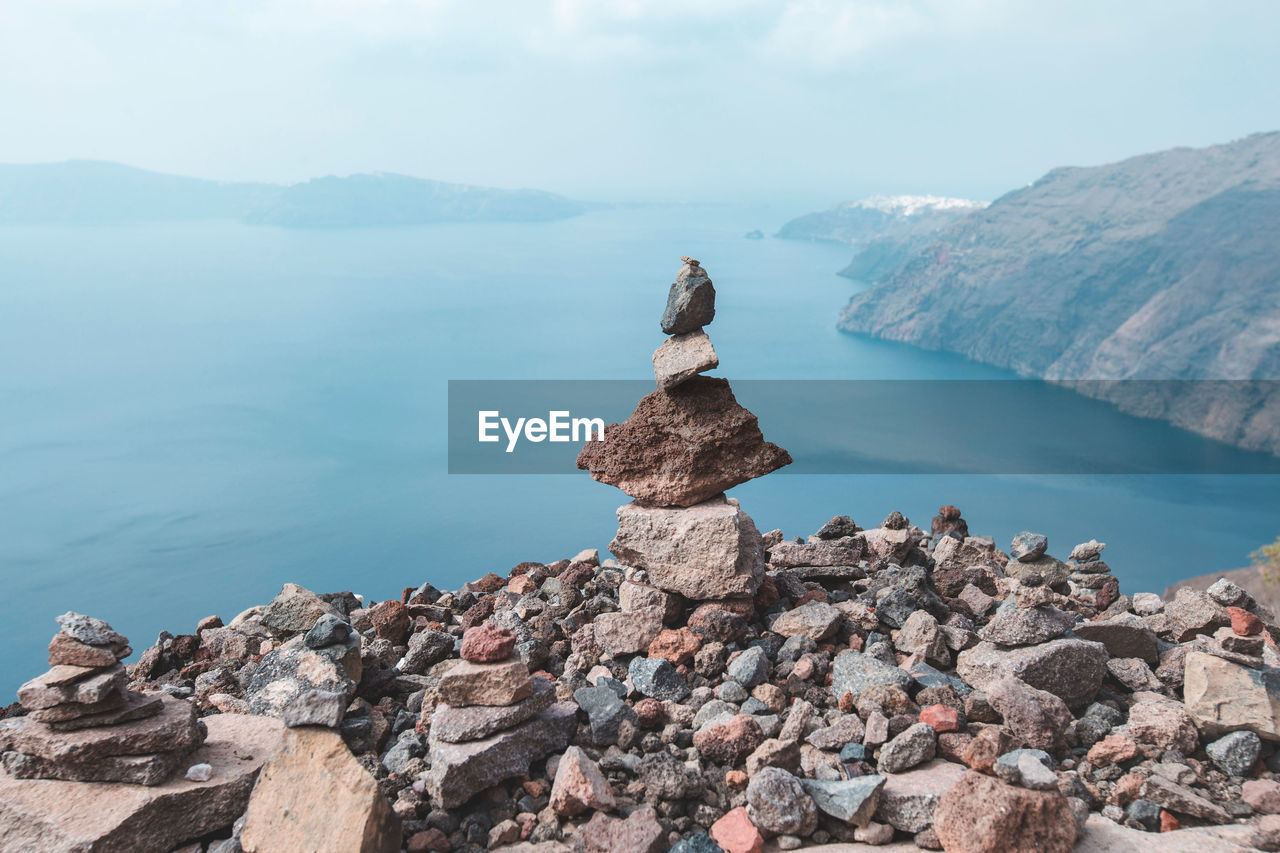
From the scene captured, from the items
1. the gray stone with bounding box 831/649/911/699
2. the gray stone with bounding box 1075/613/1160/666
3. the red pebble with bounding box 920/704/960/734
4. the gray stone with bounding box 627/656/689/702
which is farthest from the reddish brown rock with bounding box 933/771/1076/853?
the gray stone with bounding box 1075/613/1160/666

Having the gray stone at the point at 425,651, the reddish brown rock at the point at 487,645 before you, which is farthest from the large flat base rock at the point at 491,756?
the gray stone at the point at 425,651

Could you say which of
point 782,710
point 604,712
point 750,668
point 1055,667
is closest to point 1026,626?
point 1055,667

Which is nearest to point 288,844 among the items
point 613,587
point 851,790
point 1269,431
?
point 851,790

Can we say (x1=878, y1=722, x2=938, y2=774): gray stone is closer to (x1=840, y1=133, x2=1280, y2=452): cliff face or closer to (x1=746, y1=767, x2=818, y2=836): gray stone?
(x1=746, y1=767, x2=818, y2=836): gray stone

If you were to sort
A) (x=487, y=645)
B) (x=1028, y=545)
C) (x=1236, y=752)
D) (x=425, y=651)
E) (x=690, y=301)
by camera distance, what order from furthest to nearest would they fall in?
(x=1028, y=545), (x=425, y=651), (x=690, y=301), (x=1236, y=752), (x=487, y=645)

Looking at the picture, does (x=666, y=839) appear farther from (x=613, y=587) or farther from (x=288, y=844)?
(x=613, y=587)

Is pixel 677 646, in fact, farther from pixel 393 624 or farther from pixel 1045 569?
pixel 1045 569
